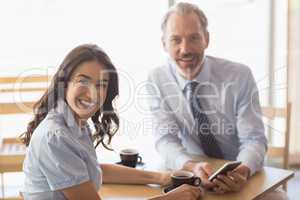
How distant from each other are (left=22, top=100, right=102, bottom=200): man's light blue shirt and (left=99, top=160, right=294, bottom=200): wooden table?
150mm

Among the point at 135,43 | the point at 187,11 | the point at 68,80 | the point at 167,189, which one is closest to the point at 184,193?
the point at 167,189

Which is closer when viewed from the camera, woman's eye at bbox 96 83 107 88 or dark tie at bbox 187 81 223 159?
woman's eye at bbox 96 83 107 88

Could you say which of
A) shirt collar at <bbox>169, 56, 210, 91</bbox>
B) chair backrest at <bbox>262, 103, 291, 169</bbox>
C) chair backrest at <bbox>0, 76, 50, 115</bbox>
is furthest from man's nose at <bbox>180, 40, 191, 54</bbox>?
chair backrest at <bbox>0, 76, 50, 115</bbox>

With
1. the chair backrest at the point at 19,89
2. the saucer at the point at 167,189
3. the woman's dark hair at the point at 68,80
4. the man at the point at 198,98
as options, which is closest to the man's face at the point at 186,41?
the man at the point at 198,98

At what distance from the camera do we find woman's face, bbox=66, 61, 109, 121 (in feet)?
4.18

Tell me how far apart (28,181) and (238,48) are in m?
2.28

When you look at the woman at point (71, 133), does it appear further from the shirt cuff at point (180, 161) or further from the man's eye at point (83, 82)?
the shirt cuff at point (180, 161)

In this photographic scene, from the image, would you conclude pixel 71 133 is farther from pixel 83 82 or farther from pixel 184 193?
pixel 184 193

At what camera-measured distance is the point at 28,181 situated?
1266mm

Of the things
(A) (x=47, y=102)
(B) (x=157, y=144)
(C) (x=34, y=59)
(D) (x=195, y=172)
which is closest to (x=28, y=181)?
(A) (x=47, y=102)

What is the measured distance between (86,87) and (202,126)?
0.84m

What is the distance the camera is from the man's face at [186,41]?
194 centimetres

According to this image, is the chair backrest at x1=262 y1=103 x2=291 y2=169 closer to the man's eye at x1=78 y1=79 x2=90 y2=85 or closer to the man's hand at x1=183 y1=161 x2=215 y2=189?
the man's hand at x1=183 y1=161 x2=215 y2=189

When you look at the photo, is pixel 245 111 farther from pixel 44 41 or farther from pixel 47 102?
pixel 44 41
